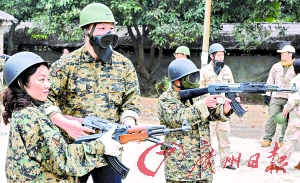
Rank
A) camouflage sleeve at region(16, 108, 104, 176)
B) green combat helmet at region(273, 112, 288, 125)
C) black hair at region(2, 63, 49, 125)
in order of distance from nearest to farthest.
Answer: camouflage sleeve at region(16, 108, 104, 176)
black hair at region(2, 63, 49, 125)
green combat helmet at region(273, 112, 288, 125)

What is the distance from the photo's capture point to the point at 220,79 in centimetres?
770

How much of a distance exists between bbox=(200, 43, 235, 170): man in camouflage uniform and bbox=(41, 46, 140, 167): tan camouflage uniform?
3.69 m

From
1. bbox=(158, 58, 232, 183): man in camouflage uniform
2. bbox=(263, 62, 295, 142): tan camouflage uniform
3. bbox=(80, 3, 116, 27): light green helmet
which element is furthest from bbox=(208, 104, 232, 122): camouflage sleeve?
bbox=(263, 62, 295, 142): tan camouflage uniform

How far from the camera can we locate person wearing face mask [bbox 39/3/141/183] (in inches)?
146

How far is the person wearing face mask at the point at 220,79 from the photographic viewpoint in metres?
7.25

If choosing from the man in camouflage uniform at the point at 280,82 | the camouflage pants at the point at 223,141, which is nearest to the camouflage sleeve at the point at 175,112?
the camouflage pants at the point at 223,141

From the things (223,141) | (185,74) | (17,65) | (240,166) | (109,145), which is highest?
(17,65)

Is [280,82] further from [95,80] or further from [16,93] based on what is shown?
[16,93]

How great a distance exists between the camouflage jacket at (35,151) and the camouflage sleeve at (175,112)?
1.59 metres

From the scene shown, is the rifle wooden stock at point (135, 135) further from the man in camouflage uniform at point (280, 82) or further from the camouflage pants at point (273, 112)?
the camouflage pants at point (273, 112)

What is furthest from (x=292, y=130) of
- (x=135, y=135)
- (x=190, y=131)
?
(x=135, y=135)

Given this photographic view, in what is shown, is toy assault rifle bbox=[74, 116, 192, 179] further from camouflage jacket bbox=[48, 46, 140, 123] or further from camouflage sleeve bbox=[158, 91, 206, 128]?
camouflage sleeve bbox=[158, 91, 206, 128]

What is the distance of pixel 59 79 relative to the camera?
3740 mm

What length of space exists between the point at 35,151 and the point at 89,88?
3.99 feet
